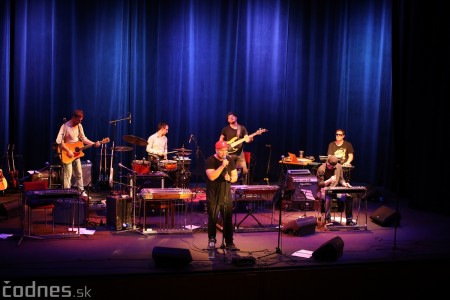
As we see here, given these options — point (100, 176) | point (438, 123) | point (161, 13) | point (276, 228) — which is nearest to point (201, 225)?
point (276, 228)

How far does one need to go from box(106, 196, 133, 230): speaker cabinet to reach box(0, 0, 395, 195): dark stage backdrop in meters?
5.00

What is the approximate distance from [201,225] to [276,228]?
4.83 ft

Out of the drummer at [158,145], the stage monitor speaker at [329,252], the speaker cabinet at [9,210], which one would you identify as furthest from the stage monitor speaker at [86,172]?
the stage monitor speaker at [329,252]

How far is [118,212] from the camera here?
31.1ft

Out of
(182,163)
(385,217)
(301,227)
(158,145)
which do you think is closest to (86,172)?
(158,145)

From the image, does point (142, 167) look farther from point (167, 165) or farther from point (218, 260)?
point (218, 260)

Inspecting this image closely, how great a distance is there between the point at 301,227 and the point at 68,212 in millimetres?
4462

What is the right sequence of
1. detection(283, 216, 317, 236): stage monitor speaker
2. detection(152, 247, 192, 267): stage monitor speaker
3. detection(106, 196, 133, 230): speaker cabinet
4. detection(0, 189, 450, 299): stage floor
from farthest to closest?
detection(106, 196, 133, 230): speaker cabinet < detection(283, 216, 317, 236): stage monitor speaker < detection(152, 247, 192, 267): stage monitor speaker < detection(0, 189, 450, 299): stage floor

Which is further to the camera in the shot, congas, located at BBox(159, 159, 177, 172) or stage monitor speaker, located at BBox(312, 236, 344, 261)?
congas, located at BBox(159, 159, 177, 172)

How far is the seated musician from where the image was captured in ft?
33.6

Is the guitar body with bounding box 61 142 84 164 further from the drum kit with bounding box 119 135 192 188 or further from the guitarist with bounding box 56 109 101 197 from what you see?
the drum kit with bounding box 119 135 192 188

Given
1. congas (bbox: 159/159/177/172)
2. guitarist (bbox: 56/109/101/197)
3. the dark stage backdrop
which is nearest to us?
guitarist (bbox: 56/109/101/197)

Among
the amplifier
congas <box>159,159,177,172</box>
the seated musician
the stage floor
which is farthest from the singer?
congas <box>159,159,177,172</box>

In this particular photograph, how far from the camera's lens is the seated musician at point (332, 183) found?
10.2 metres
